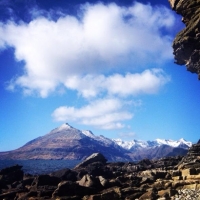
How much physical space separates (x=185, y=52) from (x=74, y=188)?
7340cm

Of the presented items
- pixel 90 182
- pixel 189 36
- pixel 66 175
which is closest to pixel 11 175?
pixel 66 175

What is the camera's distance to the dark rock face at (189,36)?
73.9 meters

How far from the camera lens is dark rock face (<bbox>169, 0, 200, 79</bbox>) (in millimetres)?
73938

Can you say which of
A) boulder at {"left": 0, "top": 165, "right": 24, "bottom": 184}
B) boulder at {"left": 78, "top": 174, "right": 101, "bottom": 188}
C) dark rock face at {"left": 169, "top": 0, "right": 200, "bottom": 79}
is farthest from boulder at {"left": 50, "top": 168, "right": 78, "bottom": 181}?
dark rock face at {"left": 169, "top": 0, "right": 200, "bottom": 79}

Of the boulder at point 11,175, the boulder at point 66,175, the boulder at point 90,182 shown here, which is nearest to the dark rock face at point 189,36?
the boulder at point 66,175

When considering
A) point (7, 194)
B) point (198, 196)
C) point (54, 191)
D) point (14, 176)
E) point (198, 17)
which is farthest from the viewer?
point (198, 17)

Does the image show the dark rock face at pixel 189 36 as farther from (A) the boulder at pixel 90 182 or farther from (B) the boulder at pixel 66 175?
(A) the boulder at pixel 90 182

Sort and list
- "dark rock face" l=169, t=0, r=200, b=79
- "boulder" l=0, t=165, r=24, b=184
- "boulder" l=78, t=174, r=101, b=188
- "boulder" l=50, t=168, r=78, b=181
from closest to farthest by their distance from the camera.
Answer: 1. "boulder" l=78, t=174, r=101, b=188
2. "boulder" l=50, t=168, r=78, b=181
3. "boulder" l=0, t=165, r=24, b=184
4. "dark rock face" l=169, t=0, r=200, b=79

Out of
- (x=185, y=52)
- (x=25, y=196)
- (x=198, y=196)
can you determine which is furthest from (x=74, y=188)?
(x=185, y=52)

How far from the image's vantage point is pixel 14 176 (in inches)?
2114

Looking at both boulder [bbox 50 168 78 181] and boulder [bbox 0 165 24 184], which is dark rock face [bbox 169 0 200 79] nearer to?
boulder [bbox 50 168 78 181]

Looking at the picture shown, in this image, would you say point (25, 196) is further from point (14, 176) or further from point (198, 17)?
point (198, 17)

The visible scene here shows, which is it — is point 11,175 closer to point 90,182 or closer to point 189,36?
point 90,182

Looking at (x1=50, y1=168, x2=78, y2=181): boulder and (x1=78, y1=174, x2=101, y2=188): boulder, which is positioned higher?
(x1=50, y1=168, x2=78, y2=181): boulder
